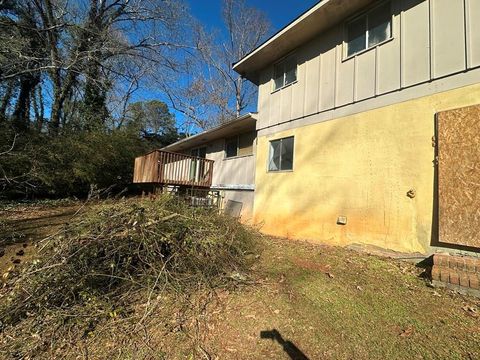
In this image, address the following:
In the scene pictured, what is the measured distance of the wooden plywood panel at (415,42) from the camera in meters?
4.89

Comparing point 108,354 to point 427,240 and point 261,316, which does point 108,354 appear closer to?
point 261,316

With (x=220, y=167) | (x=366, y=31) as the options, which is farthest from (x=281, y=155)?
(x=220, y=167)

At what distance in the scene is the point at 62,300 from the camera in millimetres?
3307

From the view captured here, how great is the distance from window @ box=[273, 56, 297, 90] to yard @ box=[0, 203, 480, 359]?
5.73 metres

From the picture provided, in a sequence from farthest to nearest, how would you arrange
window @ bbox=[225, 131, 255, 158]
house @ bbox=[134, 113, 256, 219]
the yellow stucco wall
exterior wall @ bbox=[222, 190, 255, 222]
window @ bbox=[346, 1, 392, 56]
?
window @ bbox=[225, 131, 255, 158] < house @ bbox=[134, 113, 256, 219] < exterior wall @ bbox=[222, 190, 255, 222] < window @ bbox=[346, 1, 392, 56] < the yellow stucco wall

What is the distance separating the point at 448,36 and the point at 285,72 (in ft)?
14.2

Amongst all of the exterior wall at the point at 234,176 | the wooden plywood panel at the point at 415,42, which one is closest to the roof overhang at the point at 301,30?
the wooden plywood panel at the point at 415,42

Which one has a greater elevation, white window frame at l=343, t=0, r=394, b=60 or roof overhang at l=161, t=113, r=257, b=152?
white window frame at l=343, t=0, r=394, b=60

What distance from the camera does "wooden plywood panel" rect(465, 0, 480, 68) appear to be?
4.27m

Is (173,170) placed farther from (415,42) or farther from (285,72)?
(415,42)

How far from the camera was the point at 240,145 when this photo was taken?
35.0 ft

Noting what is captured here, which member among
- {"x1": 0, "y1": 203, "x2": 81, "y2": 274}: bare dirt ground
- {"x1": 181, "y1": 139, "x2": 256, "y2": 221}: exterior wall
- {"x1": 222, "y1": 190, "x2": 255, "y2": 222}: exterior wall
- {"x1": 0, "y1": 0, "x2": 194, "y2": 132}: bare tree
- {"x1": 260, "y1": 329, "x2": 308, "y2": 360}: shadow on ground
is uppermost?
{"x1": 0, "y1": 0, "x2": 194, "y2": 132}: bare tree

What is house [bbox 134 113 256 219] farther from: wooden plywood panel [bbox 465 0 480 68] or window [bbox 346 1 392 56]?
wooden plywood panel [bbox 465 0 480 68]

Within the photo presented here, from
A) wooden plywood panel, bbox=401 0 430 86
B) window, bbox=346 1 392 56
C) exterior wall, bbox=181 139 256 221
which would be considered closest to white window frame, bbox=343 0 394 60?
window, bbox=346 1 392 56
